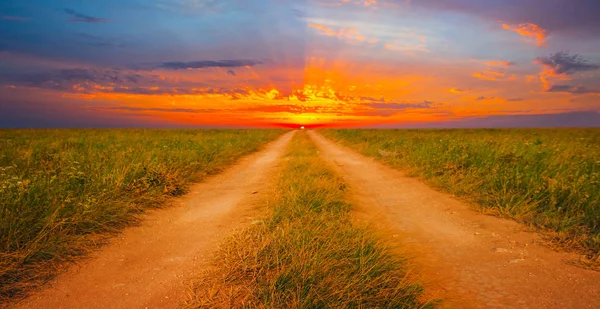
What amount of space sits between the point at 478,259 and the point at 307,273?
2.47m

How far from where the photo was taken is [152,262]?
3809 millimetres

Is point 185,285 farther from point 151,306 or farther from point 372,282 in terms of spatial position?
point 372,282

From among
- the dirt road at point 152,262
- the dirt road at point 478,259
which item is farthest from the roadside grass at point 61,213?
the dirt road at point 478,259

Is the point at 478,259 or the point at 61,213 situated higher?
the point at 61,213

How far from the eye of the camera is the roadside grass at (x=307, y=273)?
2.71 metres

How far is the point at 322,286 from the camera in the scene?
2.78 m

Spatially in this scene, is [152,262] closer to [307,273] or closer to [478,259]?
[307,273]

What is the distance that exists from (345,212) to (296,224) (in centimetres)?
132

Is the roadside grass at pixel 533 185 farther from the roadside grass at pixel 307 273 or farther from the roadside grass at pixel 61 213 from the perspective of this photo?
the roadside grass at pixel 61 213

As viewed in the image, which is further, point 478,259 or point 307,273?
point 478,259

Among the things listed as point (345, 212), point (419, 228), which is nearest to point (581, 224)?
point (419, 228)

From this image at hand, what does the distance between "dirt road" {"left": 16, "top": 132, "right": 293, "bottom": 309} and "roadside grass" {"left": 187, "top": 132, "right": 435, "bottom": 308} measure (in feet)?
1.25

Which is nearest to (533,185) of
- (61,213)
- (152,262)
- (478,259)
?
(478,259)

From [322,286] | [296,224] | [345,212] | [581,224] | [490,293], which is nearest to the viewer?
[322,286]
